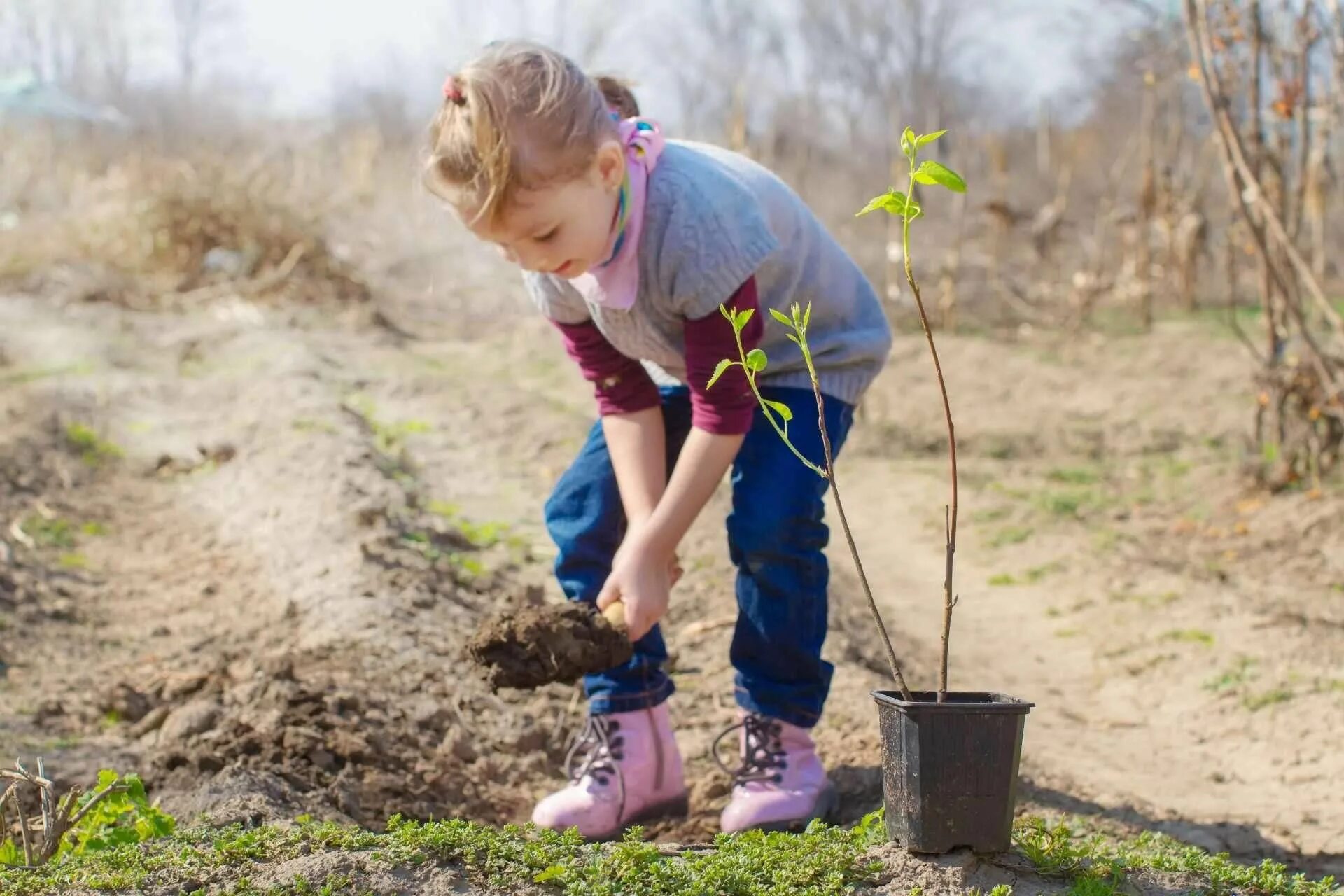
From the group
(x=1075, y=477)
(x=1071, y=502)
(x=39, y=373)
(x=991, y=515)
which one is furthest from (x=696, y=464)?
(x=39, y=373)

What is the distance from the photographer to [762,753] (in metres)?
2.69

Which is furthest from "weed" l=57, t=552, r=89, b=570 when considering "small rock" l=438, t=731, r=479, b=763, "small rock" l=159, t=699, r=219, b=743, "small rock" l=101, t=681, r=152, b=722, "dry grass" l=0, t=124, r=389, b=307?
"dry grass" l=0, t=124, r=389, b=307

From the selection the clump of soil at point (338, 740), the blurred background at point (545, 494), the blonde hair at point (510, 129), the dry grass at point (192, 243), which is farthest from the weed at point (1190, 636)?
the dry grass at point (192, 243)

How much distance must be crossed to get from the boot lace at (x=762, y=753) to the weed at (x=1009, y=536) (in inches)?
124

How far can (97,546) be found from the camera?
536 cm

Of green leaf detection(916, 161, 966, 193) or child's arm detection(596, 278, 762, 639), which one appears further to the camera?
child's arm detection(596, 278, 762, 639)

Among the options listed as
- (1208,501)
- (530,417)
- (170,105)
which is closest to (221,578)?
(530,417)

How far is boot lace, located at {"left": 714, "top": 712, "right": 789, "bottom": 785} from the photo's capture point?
2670 millimetres

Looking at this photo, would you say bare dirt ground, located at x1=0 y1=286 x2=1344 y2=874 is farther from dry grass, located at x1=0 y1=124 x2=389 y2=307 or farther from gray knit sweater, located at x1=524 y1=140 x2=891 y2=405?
dry grass, located at x1=0 y1=124 x2=389 y2=307

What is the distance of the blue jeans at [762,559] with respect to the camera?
2.62 metres

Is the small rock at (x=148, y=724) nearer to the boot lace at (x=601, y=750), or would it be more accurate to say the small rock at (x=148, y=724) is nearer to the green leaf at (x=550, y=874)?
the boot lace at (x=601, y=750)

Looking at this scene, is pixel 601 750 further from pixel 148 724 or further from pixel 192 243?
pixel 192 243

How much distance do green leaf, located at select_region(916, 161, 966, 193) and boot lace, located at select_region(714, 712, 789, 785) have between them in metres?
1.40

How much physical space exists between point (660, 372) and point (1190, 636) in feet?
7.37
